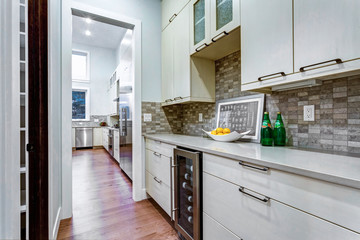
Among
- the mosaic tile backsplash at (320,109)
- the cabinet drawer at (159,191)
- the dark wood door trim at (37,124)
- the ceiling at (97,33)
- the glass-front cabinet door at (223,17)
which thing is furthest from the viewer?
the ceiling at (97,33)

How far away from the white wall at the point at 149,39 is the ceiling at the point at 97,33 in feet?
9.18

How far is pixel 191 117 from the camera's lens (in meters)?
2.49

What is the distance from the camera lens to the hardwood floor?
164 cm

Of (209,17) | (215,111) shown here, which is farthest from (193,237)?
(209,17)

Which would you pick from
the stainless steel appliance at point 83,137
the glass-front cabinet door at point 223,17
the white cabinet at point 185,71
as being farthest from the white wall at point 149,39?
the stainless steel appliance at point 83,137

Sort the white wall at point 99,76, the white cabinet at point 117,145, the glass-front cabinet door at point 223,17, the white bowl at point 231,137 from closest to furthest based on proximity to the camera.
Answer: the glass-front cabinet door at point 223,17 → the white bowl at point 231,137 → the white cabinet at point 117,145 → the white wall at point 99,76

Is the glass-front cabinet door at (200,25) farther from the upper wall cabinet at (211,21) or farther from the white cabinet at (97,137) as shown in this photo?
the white cabinet at (97,137)

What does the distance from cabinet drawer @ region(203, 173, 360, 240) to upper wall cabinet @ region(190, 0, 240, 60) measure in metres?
1.19

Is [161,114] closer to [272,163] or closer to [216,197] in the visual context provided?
[216,197]

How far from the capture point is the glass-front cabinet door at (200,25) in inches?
64.9

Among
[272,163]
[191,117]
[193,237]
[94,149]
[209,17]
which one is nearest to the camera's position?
[272,163]

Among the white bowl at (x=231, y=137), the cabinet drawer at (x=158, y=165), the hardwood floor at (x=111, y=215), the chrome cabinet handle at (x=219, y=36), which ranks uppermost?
the chrome cabinet handle at (x=219, y=36)

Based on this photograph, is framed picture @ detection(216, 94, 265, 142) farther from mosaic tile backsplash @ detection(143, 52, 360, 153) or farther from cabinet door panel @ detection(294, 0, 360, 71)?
cabinet door panel @ detection(294, 0, 360, 71)

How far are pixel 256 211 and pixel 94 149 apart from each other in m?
6.35
